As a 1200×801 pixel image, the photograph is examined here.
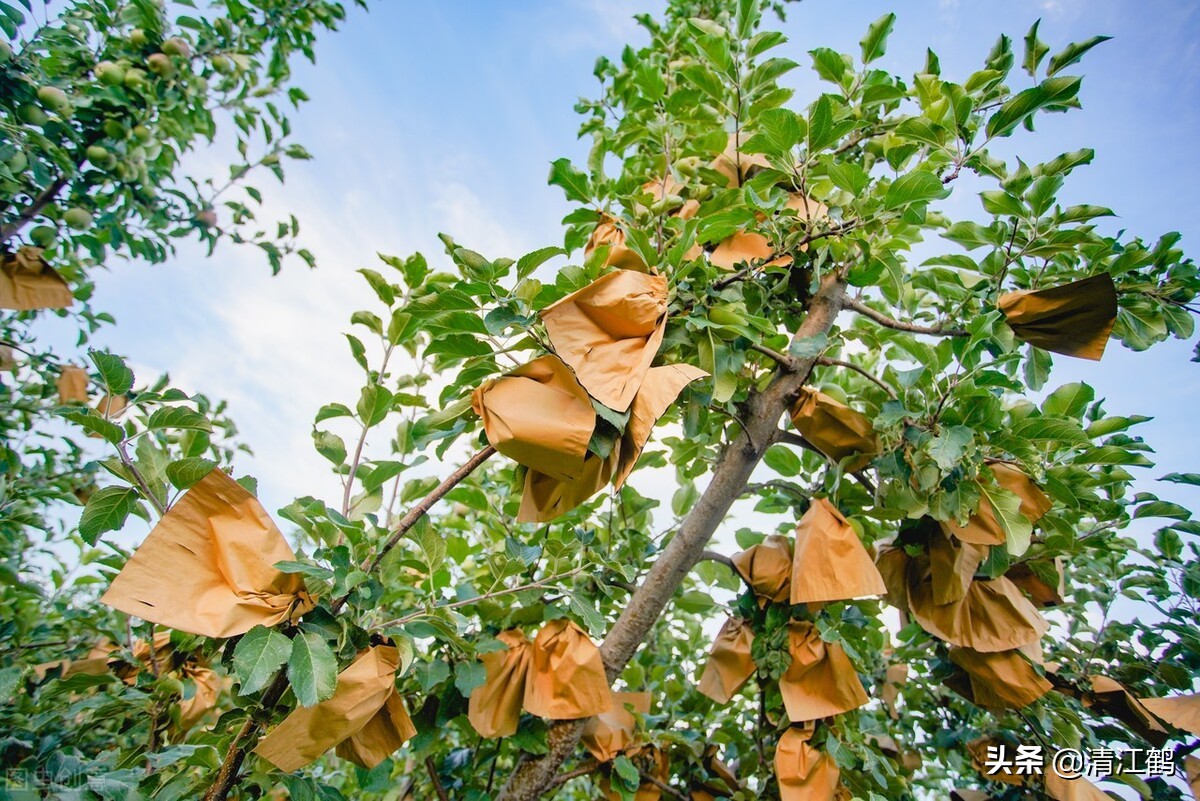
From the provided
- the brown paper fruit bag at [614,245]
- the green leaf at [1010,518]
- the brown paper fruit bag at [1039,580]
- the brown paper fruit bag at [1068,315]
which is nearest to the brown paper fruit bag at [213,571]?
the brown paper fruit bag at [614,245]

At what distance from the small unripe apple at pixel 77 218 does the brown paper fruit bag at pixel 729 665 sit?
2.27m

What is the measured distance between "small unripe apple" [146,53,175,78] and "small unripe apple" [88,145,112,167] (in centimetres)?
34

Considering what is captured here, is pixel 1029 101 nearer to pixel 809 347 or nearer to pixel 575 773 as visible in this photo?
pixel 809 347

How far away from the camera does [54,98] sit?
163cm

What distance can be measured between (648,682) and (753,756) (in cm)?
46

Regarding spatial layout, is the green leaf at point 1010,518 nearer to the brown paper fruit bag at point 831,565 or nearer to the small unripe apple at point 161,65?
the brown paper fruit bag at point 831,565

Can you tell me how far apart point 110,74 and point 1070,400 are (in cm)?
288

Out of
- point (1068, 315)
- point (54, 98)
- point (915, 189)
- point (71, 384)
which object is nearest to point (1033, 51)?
point (915, 189)

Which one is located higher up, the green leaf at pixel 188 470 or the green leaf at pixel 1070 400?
the green leaf at pixel 1070 400

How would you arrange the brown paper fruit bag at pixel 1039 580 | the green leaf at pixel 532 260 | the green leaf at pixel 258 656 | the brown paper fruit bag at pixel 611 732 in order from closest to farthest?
the green leaf at pixel 258 656 → the green leaf at pixel 532 260 → the brown paper fruit bag at pixel 611 732 → the brown paper fruit bag at pixel 1039 580

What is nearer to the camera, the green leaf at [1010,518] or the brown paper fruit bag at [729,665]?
the green leaf at [1010,518]

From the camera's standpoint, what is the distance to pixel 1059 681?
1587 mm

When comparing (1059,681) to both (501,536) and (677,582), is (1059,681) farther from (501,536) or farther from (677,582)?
(501,536)

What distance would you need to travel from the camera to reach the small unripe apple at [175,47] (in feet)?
6.45
